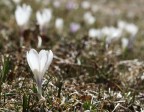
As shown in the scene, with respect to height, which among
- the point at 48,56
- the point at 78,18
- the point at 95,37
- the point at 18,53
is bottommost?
the point at 48,56

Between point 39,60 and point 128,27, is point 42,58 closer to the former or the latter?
point 39,60

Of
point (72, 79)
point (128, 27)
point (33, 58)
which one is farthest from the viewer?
point (128, 27)

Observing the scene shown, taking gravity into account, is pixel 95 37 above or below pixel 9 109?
above

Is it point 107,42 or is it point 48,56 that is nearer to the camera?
point 48,56

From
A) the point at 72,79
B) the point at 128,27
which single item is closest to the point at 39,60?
the point at 72,79

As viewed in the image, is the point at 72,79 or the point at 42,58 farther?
the point at 72,79

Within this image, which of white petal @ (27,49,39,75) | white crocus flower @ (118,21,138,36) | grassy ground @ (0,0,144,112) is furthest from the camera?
white crocus flower @ (118,21,138,36)

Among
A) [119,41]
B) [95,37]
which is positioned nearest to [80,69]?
[95,37]

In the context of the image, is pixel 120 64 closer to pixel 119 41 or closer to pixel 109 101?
pixel 109 101

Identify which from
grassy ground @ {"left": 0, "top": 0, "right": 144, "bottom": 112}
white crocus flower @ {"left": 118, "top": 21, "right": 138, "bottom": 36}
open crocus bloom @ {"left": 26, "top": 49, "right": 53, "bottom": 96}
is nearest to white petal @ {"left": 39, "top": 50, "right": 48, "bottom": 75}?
open crocus bloom @ {"left": 26, "top": 49, "right": 53, "bottom": 96}

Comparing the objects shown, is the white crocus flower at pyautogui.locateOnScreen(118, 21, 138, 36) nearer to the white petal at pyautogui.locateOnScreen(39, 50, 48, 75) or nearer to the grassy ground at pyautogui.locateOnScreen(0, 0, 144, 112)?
the grassy ground at pyautogui.locateOnScreen(0, 0, 144, 112)

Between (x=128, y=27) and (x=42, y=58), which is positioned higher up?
(x=128, y=27)
